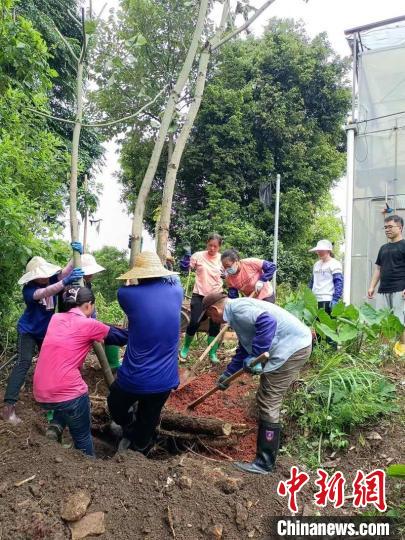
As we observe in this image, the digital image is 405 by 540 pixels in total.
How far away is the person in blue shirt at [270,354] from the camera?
334 cm

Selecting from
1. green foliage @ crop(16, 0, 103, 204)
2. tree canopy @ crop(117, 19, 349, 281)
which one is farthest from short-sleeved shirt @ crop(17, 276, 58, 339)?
tree canopy @ crop(117, 19, 349, 281)

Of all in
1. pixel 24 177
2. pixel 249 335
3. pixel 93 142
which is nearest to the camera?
pixel 249 335

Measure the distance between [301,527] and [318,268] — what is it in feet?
12.2

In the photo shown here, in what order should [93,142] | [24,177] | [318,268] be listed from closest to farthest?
1. [24,177]
2. [318,268]
3. [93,142]

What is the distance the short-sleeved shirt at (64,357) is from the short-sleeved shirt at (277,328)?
1.02m

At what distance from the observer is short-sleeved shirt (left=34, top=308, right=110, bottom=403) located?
11.1 feet

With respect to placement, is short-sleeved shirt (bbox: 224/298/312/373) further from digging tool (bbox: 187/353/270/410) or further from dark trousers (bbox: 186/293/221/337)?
dark trousers (bbox: 186/293/221/337)

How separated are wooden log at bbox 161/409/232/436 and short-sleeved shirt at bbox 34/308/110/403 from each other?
100 cm

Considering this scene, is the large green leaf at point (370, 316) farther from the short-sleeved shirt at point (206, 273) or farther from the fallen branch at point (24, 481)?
the fallen branch at point (24, 481)

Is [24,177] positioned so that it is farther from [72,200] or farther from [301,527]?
[301,527]

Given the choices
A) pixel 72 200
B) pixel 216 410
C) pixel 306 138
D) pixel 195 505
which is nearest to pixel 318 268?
pixel 216 410

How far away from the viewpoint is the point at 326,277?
19.6 ft

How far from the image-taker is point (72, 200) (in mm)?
3898

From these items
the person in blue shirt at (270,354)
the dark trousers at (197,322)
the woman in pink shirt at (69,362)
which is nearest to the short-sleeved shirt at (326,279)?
the dark trousers at (197,322)
